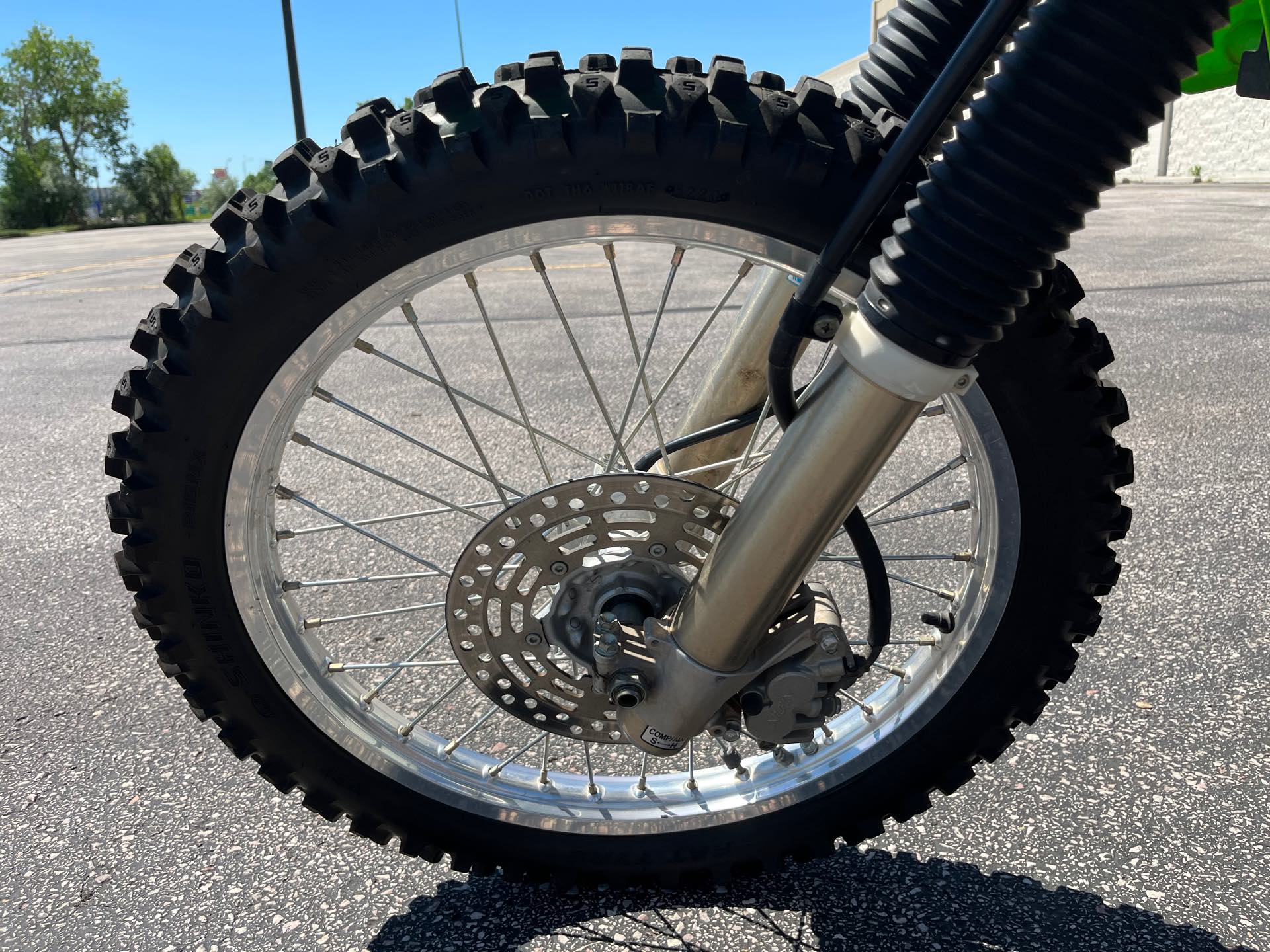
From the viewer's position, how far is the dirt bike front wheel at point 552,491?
1.21 m

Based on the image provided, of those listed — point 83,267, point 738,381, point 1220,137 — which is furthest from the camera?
point 1220,137

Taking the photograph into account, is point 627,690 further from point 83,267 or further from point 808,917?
point 83,267

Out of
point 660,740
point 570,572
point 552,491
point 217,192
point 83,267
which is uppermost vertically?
point 552,491

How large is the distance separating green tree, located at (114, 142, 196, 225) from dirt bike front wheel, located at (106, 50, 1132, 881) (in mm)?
43586

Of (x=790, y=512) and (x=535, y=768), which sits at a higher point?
(x=790, y=512)

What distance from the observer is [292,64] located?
1410 centimetres

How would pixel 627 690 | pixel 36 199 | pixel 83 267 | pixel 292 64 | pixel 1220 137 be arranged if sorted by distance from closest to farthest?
pixel 627 690 < pixel 83 267 < pixel 292 64 < pixel 1220 137 < pixel 36 199

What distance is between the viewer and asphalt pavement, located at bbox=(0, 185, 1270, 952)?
1.53 metres

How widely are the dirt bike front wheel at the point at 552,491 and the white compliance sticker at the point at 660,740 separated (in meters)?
0.10

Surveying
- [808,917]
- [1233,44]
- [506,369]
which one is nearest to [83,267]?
[506,369]

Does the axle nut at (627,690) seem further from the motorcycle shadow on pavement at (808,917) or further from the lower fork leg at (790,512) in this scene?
the motorcycle shadow on pavement at (808,917)

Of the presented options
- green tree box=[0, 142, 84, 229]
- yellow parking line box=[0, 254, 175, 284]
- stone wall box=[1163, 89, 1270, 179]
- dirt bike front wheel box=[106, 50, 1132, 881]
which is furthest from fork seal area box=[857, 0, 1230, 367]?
green tree box=[0, 142, 84, 229]

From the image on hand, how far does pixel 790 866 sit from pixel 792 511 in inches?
30.2

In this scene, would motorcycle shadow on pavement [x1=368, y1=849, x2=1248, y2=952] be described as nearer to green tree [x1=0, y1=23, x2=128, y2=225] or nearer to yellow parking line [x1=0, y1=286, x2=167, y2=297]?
yellow parking line [x1=0, y1=286, x2=167, y2=297]
